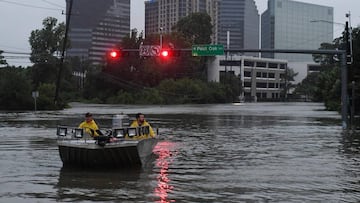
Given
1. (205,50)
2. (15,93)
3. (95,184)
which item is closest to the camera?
(95,184)

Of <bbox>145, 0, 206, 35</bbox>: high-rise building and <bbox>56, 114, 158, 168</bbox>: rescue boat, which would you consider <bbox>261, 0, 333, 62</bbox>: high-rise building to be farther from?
<bbox>56, 114, 158, 168</bbox>: rescue boat

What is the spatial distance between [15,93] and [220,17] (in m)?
113

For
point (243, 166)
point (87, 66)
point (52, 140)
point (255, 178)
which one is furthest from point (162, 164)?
point (87, 66)

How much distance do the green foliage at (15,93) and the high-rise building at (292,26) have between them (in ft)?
99.6

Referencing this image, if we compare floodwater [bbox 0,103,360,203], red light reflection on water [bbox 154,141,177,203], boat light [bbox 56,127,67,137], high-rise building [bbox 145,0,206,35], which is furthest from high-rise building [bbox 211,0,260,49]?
boat light [bbox 56,127,67,137]

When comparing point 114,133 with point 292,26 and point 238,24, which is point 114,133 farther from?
point 238,24

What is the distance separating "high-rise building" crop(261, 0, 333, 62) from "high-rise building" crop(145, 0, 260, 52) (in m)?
34.9

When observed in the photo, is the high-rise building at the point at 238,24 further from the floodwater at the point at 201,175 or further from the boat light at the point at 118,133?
the boat light at the point at 118,133

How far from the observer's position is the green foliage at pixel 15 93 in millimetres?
67000

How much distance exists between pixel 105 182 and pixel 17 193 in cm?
209

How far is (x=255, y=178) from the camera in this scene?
13.4m

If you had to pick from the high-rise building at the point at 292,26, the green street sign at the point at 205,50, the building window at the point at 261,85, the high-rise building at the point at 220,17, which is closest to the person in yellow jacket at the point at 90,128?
the green street sign at the point at 205,50

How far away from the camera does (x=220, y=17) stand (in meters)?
172

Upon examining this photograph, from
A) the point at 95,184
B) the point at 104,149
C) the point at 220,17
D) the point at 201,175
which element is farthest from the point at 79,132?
the point at 220,17
